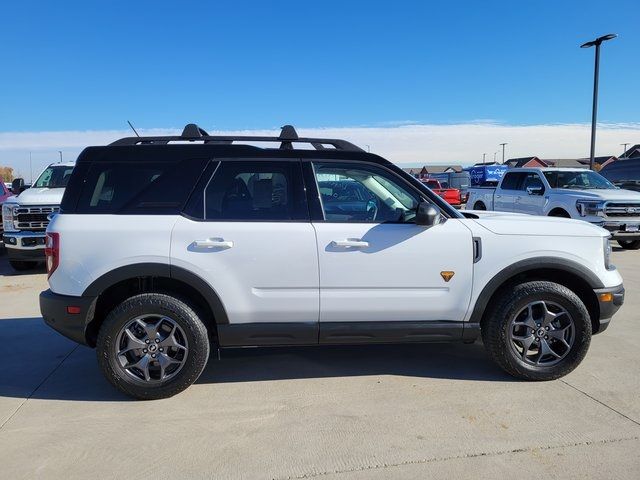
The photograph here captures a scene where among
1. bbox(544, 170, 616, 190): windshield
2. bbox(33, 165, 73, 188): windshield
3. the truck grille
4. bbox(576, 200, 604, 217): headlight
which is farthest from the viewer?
bbox(544, 170, 616, 190): windshield

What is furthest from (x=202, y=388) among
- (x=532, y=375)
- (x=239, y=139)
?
(x=532, y=375)

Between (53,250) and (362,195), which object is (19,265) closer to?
(53,250)

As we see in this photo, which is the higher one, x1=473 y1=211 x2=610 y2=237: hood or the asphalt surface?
x1=473 y1=211 x2=610 y2=237: hood

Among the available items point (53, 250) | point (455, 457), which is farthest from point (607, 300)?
point (53, 250)

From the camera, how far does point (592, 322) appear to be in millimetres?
4242

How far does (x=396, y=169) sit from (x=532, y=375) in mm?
1962

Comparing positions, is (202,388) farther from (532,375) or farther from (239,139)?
(532,375)

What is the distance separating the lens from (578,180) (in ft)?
39.7

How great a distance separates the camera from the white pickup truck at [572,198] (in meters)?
10.7

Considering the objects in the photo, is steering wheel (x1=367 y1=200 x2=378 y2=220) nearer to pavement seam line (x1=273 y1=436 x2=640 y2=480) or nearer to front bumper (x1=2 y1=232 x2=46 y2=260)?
pavement seam line (x1=273 y1=436 x2=640 y2=480)

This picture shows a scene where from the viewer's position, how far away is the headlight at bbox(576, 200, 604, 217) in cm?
1070

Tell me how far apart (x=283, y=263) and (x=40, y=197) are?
7166mm

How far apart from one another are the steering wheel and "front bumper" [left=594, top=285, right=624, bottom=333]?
73.3 inches

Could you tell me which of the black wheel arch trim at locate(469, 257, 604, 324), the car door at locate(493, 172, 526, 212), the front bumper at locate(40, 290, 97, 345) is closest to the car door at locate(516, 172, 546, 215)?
the car door at locate(493, 172, 526, 212)
